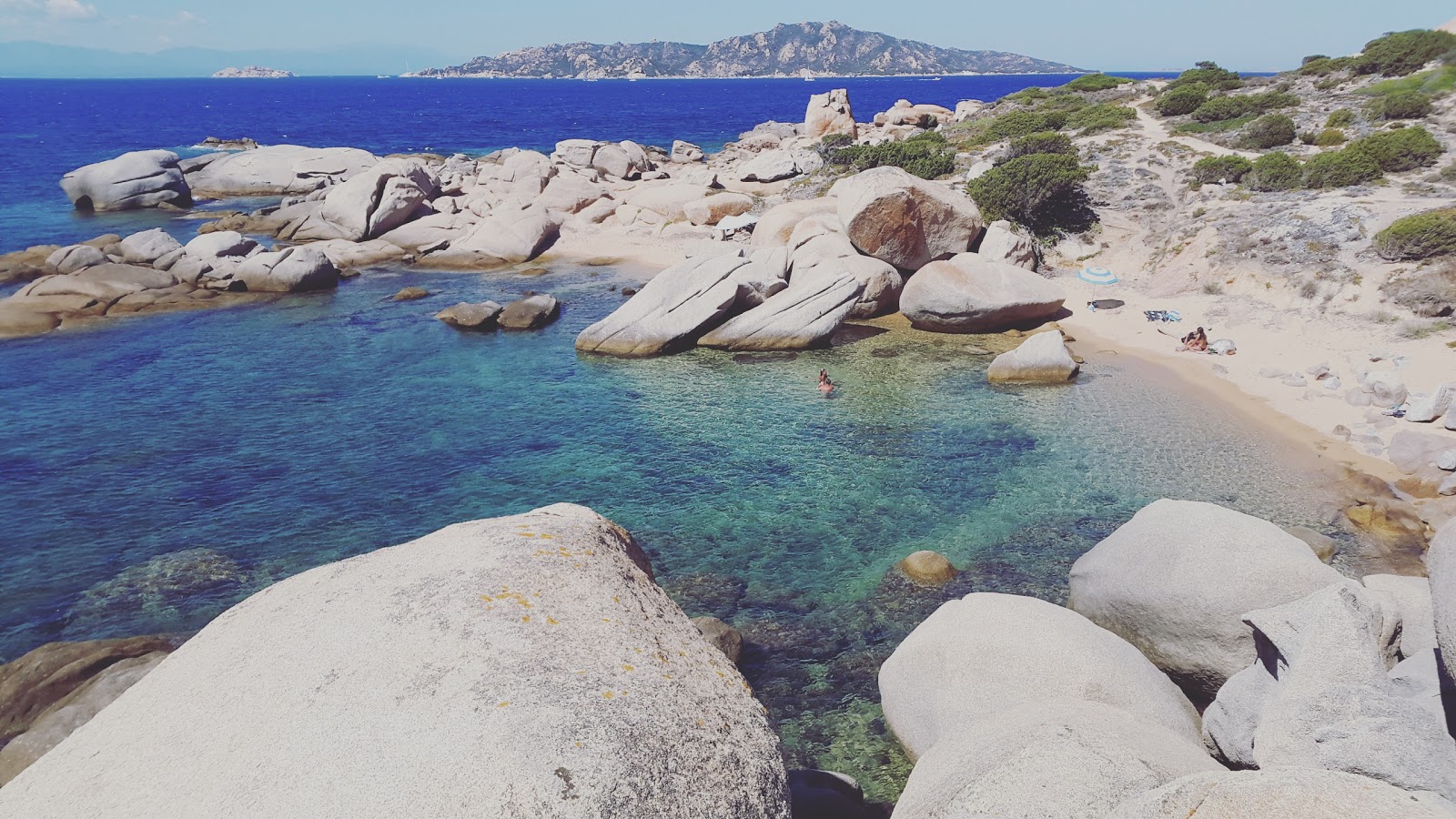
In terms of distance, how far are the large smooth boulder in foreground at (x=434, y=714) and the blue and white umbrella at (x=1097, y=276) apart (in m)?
27.5

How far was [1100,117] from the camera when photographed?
42594 millimetres

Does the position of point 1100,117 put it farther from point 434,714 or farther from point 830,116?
point 434,714

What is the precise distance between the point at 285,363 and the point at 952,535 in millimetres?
20343

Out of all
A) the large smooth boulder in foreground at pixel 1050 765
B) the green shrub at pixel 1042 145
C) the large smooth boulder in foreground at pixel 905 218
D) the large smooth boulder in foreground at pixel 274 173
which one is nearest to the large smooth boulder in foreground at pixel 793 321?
the large smooth boulder in foreground at pixel 905 218

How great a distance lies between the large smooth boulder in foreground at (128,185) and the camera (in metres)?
47.4

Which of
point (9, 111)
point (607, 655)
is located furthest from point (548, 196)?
point (9, 111)

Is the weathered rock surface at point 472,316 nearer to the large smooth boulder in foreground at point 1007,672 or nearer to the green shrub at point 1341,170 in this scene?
the large smooth boulder in foreground at point 1007,672

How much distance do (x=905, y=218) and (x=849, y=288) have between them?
12.4 feet

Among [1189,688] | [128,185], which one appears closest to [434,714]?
[1189,688]

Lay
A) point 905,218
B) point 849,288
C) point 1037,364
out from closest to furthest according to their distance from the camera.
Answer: point 1037,364
point 849,288
point 905,218

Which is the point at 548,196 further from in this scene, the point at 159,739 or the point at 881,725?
the point at 159,739

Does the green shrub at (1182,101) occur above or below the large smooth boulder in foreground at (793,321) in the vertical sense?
above

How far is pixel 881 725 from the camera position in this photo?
10.2 m

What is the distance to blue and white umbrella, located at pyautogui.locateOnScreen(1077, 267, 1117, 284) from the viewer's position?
29.1 m
